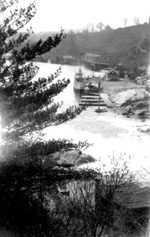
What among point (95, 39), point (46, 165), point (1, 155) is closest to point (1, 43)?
point (1, 155)

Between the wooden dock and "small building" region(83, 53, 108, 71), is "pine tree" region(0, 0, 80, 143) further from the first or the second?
"small building" region(83, 53, 108, 71)

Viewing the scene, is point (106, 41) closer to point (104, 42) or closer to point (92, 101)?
point (104, 42)

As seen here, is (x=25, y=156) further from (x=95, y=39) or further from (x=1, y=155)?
(x=95, y=39)

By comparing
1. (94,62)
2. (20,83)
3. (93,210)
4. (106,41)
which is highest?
(20,83)

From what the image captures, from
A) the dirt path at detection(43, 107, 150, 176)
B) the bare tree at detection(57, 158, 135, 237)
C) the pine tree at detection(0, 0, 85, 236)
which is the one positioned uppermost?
the pine tree at detection(0, 0, 85, 236)

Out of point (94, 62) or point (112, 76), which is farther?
point (94, 62)

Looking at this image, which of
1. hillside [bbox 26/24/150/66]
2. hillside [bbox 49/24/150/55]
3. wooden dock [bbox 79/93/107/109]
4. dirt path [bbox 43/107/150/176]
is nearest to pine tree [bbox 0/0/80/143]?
dirt path [bbox 43/107/150/176]

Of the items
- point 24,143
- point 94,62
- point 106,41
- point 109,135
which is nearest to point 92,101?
point 109,135

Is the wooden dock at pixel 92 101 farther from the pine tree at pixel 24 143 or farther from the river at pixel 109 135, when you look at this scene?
the pine tree at pixel 24 143
